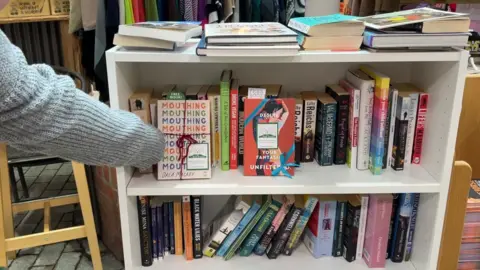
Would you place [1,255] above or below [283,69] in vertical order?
below

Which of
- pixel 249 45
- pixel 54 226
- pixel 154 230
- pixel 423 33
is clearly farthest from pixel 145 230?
pixel 54 226

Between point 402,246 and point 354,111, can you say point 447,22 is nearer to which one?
point 354,111

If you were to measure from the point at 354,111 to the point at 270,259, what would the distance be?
1.69 feet

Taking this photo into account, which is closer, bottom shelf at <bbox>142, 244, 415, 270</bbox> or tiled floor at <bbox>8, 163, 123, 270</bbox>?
bottom shelf at <bbox>142, 244, 415, 270</bbox>

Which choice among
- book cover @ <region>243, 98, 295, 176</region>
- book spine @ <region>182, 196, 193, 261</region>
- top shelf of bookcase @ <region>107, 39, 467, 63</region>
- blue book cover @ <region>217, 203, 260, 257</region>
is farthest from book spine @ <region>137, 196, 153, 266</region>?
top shelf of bookcase @ <region>107, 39, 467, 63</region>

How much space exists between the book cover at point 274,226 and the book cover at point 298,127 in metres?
0.13

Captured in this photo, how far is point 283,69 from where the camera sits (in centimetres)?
139

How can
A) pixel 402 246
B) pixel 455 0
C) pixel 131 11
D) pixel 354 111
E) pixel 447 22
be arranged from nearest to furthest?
pixel 447 22
pixel 354 111
pixel 402 246
pixel 455 0
pixel 131 11

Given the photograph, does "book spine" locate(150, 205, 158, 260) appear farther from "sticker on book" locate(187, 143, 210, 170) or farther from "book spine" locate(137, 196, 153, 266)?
"sticker on book" locate(187, 143, 210, 170)

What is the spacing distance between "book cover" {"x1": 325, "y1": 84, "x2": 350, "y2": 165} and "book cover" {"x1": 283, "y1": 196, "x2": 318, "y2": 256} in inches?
5.5

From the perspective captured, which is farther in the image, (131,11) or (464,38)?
(131,11)

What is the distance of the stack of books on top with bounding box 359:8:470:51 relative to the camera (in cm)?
107

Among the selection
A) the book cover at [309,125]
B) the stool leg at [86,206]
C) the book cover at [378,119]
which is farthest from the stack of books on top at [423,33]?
the stool leg at [86,206]

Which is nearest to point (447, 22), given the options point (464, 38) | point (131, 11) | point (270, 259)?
point (464, 38)
